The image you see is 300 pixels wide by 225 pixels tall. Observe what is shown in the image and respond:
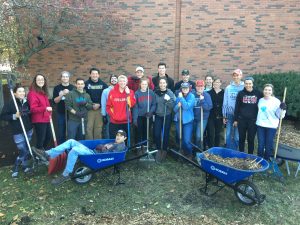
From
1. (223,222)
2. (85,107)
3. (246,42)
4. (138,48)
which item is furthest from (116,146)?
(246,42)

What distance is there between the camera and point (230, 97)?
630 centimetres

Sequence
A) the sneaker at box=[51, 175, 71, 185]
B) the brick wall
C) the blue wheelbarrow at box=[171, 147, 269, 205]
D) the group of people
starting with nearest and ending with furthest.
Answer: the blue wheelbarrow at box=[171, 147, 269, 205]
the sneaker at box=[51, 175, 71, 185]
the group of people
the brick wall

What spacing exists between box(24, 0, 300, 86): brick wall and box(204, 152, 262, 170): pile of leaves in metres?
7.29

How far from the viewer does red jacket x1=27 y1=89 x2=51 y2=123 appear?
592 centimetres

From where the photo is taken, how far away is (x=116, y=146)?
550cm

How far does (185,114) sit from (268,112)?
5.20 ft

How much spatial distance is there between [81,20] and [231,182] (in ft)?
25.0

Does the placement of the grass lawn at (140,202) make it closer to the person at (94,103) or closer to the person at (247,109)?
the person at (247,109)

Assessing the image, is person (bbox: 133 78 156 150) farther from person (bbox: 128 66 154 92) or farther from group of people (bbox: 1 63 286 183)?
person (bbox: 128 66 154 92)

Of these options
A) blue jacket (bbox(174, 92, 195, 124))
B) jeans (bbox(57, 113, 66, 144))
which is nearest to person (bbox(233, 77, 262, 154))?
blue jacket (bbox(174, 92, 195, 124))

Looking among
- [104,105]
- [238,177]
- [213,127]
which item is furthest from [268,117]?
[104,105]

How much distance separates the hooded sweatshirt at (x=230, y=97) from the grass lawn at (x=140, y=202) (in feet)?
4.63

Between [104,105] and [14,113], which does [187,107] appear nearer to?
[104,105]

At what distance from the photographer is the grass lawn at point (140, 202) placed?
15.2 ft
